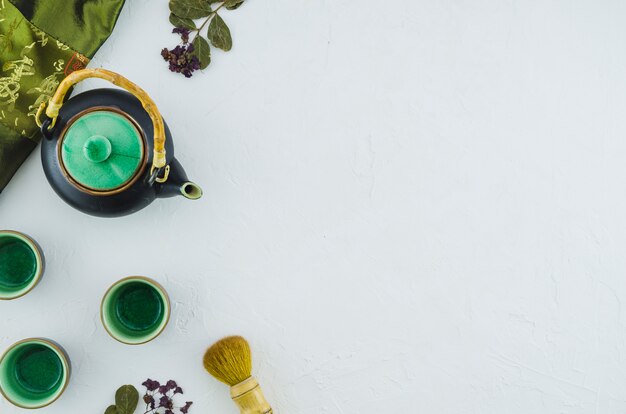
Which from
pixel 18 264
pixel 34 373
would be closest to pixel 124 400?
pixel 34 373

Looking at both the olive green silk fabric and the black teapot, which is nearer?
the black teapot

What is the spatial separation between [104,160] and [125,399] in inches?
17.0

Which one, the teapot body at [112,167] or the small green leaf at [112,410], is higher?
the teapot body at [112,167]

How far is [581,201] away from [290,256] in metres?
0.55

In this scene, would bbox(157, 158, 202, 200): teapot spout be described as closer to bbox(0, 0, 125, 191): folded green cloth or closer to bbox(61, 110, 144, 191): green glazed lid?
bbox(61, 110, 144, 191): green glazed lid

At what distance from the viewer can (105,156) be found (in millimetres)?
935

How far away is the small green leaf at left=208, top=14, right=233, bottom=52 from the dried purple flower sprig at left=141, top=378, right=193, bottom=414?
1.98ft

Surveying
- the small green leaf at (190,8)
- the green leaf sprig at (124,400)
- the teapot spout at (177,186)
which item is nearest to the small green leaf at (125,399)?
the green leaf sprig at (124,400)

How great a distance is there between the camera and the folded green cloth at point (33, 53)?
105 centimetres

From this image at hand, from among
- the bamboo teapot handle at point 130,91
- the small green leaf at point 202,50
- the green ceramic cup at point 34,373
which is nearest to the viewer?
the bamboo teapot handle at point 130,91

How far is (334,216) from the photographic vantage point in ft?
3.72

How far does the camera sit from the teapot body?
Result: 3.13ft

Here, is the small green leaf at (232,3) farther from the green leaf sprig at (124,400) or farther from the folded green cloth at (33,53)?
the green leaf sprig at (124,400)

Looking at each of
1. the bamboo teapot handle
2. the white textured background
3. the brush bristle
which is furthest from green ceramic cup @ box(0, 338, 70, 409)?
the bamboo teapot handle
